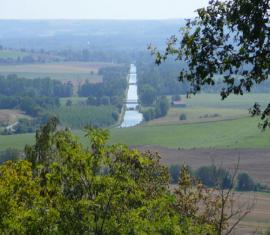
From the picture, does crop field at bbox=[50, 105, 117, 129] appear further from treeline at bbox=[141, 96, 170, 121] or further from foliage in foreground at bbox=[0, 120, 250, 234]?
foliage in foreground at bbox=[0, 120, 250, 234]

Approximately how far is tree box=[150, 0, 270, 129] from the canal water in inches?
2959

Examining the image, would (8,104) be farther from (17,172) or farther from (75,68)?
(17,172)

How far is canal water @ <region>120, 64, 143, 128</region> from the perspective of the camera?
90669mm

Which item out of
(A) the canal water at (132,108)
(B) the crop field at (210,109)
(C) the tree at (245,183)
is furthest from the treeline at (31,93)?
(C) the tree at (245,183)

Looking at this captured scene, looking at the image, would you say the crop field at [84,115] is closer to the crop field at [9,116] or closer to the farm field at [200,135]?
the crop field at [9,116]

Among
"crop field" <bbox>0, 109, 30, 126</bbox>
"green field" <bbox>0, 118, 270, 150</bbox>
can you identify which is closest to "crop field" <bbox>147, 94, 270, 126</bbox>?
"green field" <bbox>0, 118, 270, 150</bbox>

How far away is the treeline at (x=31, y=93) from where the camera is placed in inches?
4186

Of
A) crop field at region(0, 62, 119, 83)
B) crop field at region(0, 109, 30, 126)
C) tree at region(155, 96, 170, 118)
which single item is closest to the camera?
crop field at region(0, 109, 30, 126)

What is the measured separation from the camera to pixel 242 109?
305 feet

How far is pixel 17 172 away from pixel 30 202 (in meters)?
1.15

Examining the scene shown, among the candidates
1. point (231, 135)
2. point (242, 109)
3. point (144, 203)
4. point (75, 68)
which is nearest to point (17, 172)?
point (144, 203)

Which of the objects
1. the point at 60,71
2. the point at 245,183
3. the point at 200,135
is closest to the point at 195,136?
the point at 200,135

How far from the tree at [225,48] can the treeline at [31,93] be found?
92.8m

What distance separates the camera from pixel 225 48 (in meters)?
8.70
